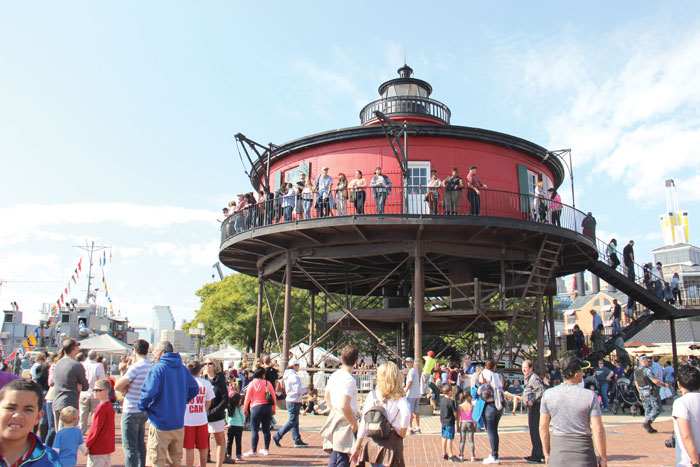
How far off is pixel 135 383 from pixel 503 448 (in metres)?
7.09

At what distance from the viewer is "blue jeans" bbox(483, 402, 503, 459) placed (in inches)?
361

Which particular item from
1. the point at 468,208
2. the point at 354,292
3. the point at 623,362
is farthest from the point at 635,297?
the point at 354,292

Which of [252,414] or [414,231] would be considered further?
[414,231]

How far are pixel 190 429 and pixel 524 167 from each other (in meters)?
16.1

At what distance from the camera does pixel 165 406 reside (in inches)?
249

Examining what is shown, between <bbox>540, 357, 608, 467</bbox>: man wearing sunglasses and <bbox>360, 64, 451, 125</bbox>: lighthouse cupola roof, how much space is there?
17.6m

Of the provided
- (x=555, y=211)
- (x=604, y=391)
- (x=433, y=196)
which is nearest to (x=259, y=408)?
(x=433, y=196)

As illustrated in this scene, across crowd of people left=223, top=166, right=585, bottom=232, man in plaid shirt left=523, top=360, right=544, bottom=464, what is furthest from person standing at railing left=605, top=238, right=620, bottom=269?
man in plaid shirt left=523, top=360, right=544, bottom=464

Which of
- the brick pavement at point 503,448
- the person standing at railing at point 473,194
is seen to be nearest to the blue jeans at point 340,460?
the brick pavement at point 503,448

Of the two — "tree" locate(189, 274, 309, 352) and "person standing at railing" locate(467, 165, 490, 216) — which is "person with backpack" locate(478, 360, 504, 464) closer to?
"person standing at railing" locate(467, 165, 490, 216)

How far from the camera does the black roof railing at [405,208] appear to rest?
658 inches

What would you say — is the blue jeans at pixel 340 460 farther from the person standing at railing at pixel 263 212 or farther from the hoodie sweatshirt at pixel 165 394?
the person standing at railing at pixel 263 212

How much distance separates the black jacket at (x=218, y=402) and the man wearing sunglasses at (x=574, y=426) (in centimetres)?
489

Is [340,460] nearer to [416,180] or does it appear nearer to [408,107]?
[416,180]
